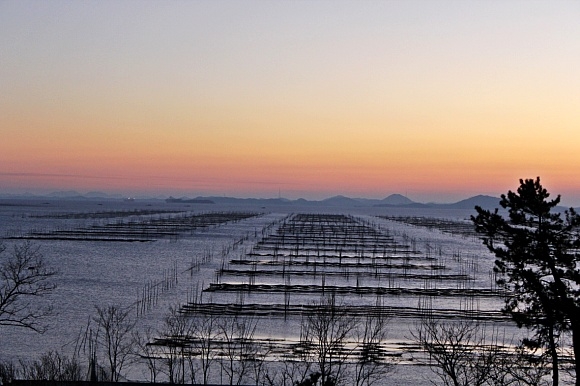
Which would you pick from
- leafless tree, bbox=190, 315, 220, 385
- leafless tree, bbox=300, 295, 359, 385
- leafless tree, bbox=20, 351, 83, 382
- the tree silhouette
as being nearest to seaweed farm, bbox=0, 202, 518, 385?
leafless tree, bbox=190, 315, 220, 385

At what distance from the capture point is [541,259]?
11.4m

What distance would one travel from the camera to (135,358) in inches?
771

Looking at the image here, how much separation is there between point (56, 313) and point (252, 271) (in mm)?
15497

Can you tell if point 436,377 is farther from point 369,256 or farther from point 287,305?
point 369,256

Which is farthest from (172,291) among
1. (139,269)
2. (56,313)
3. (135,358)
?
(135,358)

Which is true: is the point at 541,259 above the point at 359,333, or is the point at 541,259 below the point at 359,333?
above

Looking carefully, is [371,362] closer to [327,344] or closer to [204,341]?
[327,344]

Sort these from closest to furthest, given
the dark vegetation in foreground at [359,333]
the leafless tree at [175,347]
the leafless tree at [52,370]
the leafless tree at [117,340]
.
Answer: the dark vegetation in foreground at [359,333] < the leafless tree at [52,370] < the leafless tree at [175,347] < the leafless tree at [117,340]

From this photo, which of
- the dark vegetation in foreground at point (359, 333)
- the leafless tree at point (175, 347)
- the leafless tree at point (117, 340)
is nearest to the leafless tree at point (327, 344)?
the dark vegetation in foreground at point (359, 333)

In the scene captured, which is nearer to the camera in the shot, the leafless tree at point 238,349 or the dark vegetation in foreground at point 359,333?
the dark vegetation in foreground at point 359,333

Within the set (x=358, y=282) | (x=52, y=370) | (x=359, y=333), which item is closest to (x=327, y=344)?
(x=359, y=333)

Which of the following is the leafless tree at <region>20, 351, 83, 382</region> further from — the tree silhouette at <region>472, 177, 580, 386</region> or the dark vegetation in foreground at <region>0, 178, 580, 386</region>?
the tree silhouette at <region>472, 177, 580, 386</region>

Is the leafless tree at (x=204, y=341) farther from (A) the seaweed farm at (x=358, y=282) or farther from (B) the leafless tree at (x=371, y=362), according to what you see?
(B) the leafless tree at (x=371, y=362)

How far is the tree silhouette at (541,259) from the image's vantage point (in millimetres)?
11211
